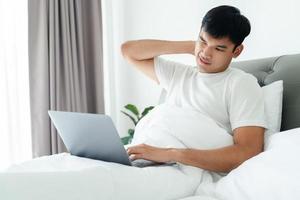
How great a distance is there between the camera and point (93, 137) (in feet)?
3.50

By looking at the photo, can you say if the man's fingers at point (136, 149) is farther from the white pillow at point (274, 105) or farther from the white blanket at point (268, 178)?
the white pillow at point (274, 105)

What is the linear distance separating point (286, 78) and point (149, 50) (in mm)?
574

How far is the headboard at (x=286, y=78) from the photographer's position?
124 centimetres

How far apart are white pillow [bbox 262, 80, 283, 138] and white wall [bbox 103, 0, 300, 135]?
0.53 meters

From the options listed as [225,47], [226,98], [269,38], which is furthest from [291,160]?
[269,38]

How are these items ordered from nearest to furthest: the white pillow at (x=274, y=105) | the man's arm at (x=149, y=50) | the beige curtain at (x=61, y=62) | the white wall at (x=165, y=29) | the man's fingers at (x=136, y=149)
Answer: the man's fingers at (x=136, y=149)
the white pillow at (x=274, y=105)
the man's arm at (x=149, y=50)
the white wall at (x=165, y=29)
the beige curtain at (x=61, y=62)

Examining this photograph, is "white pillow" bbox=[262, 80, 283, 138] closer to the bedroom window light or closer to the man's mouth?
the man's mouth

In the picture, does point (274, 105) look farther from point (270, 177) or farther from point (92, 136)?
point (92, 136)

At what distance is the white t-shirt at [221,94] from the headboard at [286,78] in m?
0.12

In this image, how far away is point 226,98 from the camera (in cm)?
129

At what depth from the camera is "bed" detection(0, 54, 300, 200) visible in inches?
29.0

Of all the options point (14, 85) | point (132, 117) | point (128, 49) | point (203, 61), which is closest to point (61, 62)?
point (14, 85)

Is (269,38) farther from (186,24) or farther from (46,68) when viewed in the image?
(46,68)

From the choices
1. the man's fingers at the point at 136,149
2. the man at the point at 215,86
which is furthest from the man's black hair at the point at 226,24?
the man's fingers at the point at 136,149
